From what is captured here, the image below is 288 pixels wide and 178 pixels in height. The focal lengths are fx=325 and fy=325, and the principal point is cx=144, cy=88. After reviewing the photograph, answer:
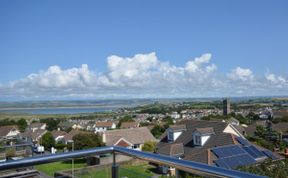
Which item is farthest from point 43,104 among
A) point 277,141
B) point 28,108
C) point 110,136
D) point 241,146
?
point 241,146

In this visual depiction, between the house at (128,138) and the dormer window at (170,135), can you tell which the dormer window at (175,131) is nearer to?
the dormer window at (170,135)

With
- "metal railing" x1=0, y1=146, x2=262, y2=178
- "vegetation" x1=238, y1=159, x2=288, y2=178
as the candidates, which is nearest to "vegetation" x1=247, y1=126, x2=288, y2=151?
"vegetation" x1=238, y1=159, x2=288, y2=178

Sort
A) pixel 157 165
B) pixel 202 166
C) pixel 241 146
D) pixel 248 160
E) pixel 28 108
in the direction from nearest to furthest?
pixel 202 166 < pixel 157 165 < pixel 248 160 < pixel 241 146 < pixel 28 108

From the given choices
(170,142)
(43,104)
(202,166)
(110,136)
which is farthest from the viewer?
(43,104)

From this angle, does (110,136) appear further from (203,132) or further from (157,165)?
(157,165)

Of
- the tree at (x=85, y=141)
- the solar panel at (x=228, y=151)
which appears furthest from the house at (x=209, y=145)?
the tree at (x=85, y=141)

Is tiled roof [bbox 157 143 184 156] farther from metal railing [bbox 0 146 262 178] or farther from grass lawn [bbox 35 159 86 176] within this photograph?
metal railing [bbox 0 146 262 178]
